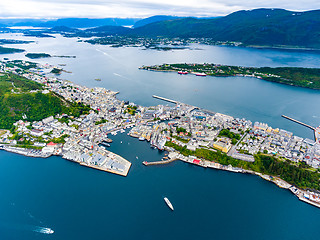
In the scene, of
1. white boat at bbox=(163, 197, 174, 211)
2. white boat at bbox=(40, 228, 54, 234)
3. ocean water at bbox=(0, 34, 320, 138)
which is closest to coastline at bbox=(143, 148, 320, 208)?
white boat at bbox=(163, 197, 174, 211)

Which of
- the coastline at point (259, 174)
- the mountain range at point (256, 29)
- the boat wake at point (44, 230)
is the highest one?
the mountain range at point (256, 29)

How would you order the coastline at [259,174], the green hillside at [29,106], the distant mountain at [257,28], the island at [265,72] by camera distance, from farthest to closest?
the distant mountain at [257,28] < the island at [265,72] < the green hillside at [29,106] < the coastline at [259,174]

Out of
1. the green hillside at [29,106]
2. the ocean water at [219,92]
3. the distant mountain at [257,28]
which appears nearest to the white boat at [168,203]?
the green hillside at [29,106]

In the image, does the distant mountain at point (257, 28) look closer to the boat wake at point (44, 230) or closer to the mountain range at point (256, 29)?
the mountain range at point (256, 29)

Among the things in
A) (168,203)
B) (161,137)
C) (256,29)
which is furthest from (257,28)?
(168,203)

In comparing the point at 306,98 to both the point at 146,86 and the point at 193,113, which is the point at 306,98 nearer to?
the point at 193,113

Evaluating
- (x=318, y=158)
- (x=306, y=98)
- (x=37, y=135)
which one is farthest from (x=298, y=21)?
(x=37, y=135)
